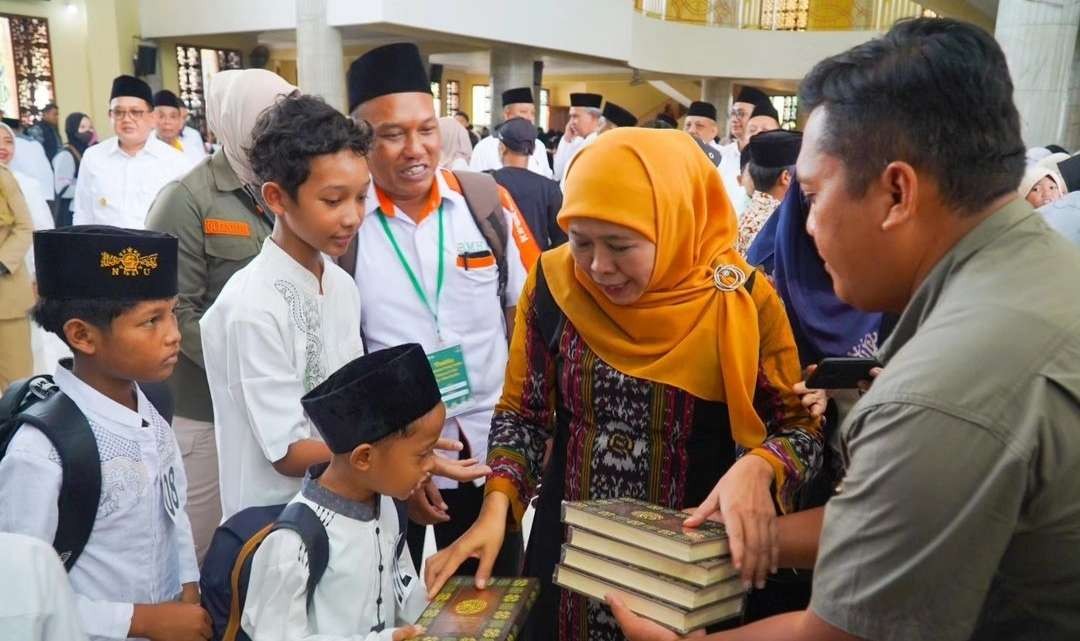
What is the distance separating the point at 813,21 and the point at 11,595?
18.5m

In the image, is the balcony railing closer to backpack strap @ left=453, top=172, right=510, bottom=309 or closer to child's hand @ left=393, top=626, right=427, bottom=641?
backpack strap @ left=453, top=172, right=510, bottom=309

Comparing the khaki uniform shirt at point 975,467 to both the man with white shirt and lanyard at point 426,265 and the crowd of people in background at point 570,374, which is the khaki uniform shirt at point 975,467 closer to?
the crowd of people in background at point 570,374

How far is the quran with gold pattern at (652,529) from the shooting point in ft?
3.57

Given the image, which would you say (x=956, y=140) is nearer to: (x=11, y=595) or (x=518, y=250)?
(x=11, y=595)

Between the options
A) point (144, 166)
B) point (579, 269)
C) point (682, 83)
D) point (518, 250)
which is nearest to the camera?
point (579, 269)

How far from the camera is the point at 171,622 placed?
149cm

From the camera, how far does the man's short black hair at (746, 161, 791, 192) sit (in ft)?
10.8

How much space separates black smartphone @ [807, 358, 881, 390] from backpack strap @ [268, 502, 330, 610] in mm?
884

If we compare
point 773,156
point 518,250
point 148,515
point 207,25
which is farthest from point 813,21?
point 148,515

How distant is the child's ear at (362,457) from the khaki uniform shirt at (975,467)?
30.3 inches

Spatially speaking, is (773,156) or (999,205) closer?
(999,205)

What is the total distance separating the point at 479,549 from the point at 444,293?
79 cm

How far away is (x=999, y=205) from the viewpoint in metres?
0.89

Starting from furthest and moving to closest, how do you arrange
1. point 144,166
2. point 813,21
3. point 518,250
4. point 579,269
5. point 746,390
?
point 813,21
point 144,166
point 518,250
point 579,269
point 746,390
